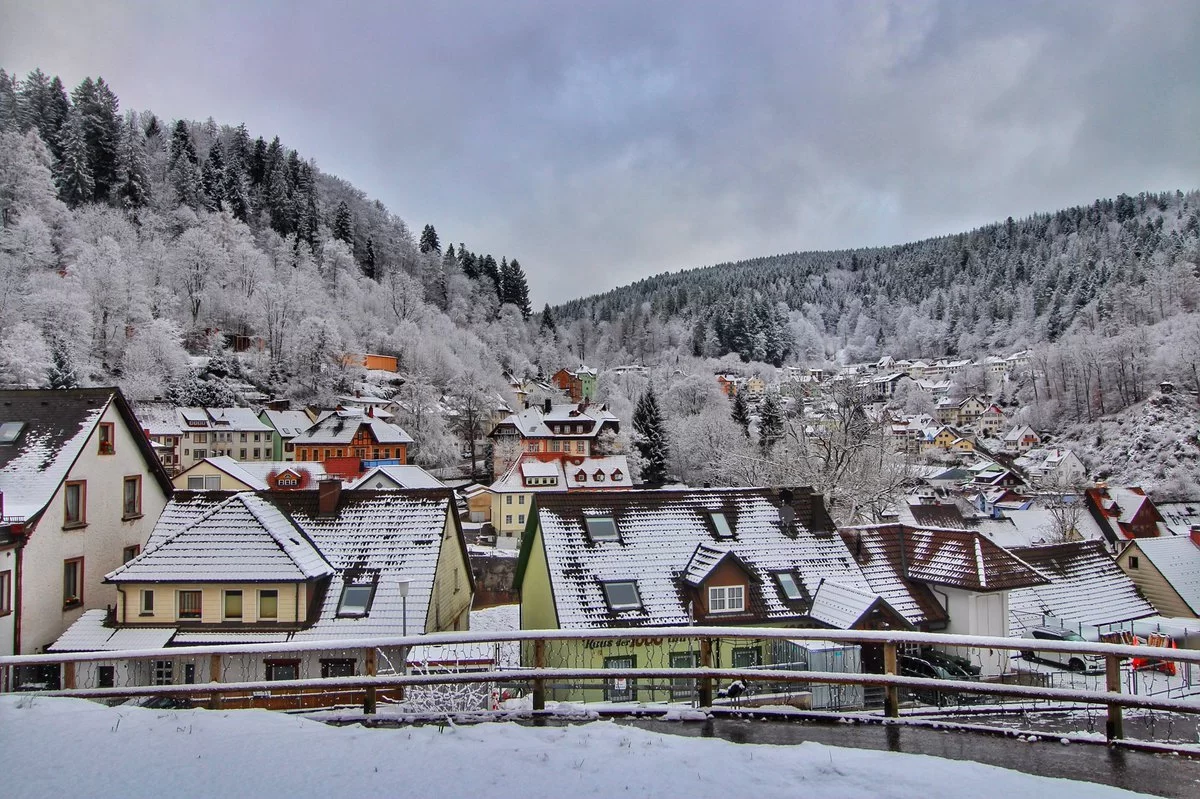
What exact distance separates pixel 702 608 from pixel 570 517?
4463 millimetres

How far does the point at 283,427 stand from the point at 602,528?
188 feet

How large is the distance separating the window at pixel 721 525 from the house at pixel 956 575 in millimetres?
3658

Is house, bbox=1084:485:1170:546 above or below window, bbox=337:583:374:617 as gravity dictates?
below

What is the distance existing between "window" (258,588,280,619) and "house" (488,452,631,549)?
3085 centimetres

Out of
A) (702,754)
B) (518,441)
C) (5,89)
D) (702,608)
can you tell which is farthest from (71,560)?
(5,89)

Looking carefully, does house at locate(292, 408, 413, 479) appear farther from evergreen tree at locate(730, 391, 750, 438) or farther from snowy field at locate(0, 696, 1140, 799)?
snowy field at locate(0, 696, 1140, 799)

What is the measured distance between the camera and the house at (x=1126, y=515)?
44.1 metres

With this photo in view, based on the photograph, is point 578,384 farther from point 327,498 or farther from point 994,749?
point 994,749

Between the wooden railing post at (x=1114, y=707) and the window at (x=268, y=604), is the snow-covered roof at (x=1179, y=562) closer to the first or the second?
the wooden railing post at (x=1114, y=707)

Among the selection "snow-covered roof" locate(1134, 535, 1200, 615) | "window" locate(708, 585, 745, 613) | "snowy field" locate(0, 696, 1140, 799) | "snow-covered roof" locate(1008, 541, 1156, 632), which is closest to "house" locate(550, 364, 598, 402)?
"snow-covered roof" locate(1134, 535, 1200, 615)

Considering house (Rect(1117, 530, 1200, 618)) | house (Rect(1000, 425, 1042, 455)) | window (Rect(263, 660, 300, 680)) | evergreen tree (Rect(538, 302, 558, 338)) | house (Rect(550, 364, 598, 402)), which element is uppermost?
evergreen tree (Rect(538, 302, 558, 338))

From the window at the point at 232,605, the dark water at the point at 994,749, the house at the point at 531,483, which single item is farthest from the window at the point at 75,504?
the house at the point at 531,483

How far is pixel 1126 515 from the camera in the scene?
4503 centimetres

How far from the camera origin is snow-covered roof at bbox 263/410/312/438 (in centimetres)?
6694
